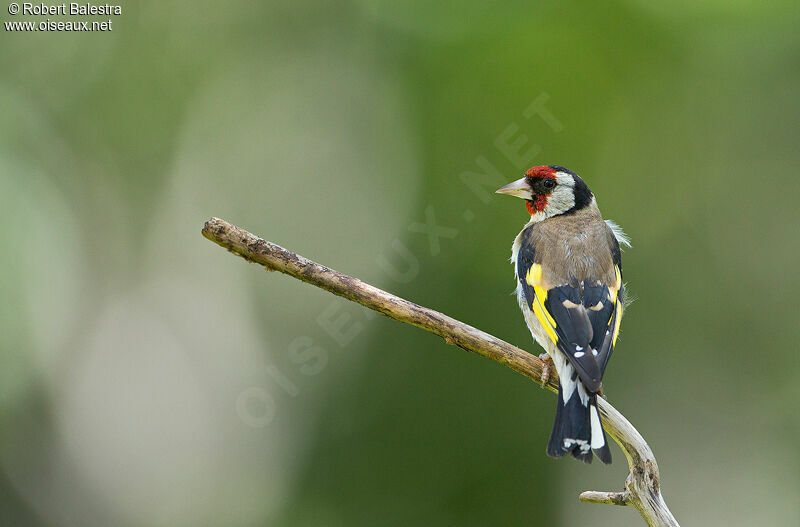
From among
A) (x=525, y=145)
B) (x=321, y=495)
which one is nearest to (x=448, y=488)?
(x=321, y=495)

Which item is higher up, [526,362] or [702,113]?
[702,113]

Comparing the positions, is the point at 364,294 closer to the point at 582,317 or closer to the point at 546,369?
the point at 546,369

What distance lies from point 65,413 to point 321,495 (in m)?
2.64

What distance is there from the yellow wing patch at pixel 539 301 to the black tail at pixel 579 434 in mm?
420

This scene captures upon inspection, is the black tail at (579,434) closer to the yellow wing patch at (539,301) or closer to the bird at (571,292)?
the bird at (571,292)

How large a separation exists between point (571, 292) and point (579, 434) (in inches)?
33.7

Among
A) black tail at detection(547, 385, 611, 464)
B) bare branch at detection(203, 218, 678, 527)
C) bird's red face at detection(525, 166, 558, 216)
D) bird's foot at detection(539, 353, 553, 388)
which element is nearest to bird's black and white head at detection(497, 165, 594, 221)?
bird's red face at detection(525, 166, 558, 216)

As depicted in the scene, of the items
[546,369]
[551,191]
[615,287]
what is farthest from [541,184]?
[546,369]

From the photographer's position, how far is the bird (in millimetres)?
3113

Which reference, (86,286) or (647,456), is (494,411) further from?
(86,286)

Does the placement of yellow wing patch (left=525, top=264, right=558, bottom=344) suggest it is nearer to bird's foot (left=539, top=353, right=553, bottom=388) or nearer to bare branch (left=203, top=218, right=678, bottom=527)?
bird's foot (left=539, top=353, right=553, bottom=388)

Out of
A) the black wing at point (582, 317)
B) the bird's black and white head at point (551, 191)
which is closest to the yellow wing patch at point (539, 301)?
the black wing at point (582, 317)

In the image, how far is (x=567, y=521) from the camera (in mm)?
5816

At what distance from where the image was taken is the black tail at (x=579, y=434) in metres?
3.00
